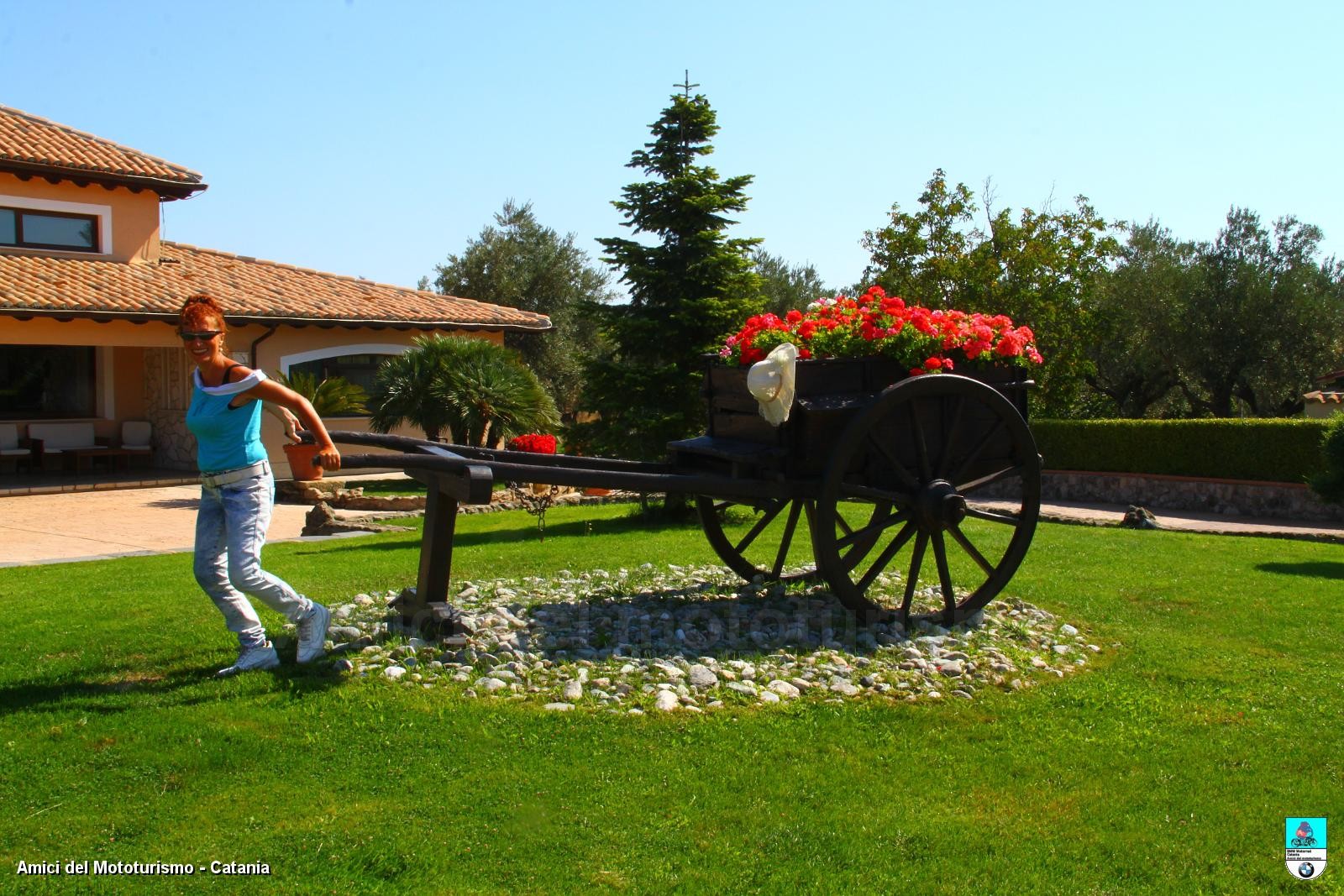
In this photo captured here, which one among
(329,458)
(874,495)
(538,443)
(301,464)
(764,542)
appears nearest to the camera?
(329,458)

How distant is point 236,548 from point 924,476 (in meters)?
3.70

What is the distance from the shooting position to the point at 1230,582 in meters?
8.96

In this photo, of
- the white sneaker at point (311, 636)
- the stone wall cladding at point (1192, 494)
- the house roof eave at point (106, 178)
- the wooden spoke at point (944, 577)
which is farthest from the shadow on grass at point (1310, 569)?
the house roof eave at point (106, 178)

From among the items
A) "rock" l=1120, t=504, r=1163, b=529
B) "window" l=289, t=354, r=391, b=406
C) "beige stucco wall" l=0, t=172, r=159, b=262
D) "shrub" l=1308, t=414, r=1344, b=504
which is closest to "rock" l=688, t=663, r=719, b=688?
"shrub" l=1308, t=414, r=1344, b=504

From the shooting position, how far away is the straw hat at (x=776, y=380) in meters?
5.92

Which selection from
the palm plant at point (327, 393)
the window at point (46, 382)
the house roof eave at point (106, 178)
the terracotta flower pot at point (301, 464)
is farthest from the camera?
the window at point (46, 382)

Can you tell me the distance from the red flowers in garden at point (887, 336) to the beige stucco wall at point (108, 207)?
56.6 ft

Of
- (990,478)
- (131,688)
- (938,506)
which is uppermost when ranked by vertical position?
(990,478)

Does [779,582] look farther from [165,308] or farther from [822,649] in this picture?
[165,308]

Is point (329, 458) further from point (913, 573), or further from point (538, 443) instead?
point (538, 443)

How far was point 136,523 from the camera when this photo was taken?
1408cm

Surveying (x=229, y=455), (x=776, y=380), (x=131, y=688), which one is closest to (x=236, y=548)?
(x=229, y=455)

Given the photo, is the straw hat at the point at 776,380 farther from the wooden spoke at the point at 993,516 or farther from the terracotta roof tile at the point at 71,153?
the terracotta roof tile at the point at 71,153

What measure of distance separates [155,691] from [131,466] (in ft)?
58.8
